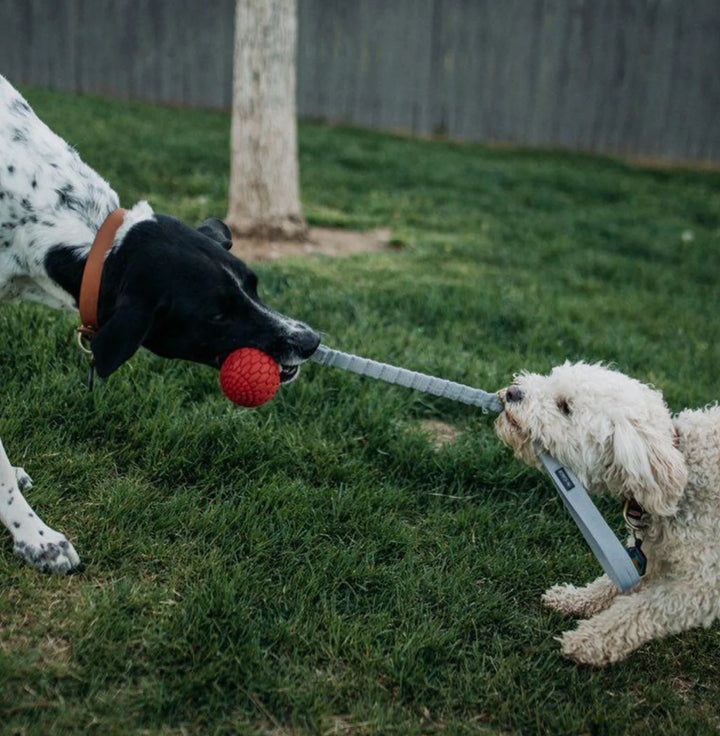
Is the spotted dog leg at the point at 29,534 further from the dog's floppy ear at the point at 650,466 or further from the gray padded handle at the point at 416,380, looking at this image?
the dog's floppy ear at the point at 650,466

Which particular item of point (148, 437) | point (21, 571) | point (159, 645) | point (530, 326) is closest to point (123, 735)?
point (159, 645)

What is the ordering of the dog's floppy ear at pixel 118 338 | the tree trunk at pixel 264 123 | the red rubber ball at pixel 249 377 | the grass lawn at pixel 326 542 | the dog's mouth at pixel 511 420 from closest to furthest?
the grass lawn at pixel 326 542, the dog's floppy ear at pixel 118 338, the red rubber ball at pixel 249 377, the dog's mouth at pixel 511 420, the tree trunk at pixel 264 123

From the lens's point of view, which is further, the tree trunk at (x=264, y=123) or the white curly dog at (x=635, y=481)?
the tree trunk at (x=264, y=123)

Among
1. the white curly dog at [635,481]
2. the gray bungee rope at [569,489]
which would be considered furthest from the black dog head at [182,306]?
the white curly dog at [635,481]

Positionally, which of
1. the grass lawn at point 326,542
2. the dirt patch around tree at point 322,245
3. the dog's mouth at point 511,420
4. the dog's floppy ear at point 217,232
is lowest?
the grass lawn at point 326,542

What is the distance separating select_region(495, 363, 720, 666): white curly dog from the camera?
2742mm

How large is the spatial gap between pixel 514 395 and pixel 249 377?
41.4 inches

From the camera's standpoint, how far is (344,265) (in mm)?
6133

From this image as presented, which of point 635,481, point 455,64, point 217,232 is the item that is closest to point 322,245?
→ point 217,232

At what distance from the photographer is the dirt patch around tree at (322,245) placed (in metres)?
6.32

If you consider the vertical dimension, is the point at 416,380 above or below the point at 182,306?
below

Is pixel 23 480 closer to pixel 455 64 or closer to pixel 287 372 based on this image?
pixel 287 372

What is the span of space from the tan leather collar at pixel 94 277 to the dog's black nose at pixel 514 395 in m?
1.59

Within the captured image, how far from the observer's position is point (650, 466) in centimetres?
271
